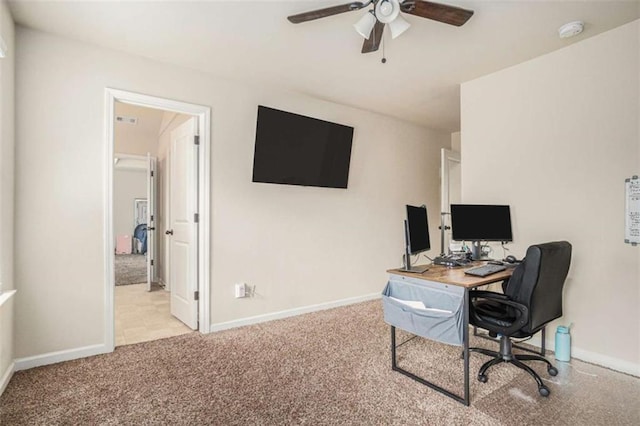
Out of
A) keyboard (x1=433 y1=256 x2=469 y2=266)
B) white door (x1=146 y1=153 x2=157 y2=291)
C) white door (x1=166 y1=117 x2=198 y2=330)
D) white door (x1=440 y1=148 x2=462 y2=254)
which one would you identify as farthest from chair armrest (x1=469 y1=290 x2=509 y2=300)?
white door (x1=146 y1=153 x2=157 y2=291)

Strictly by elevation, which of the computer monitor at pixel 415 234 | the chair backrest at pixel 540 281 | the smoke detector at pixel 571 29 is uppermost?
the smoke detector at pixel 571 29

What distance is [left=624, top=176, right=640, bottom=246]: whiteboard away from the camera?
2434 mm

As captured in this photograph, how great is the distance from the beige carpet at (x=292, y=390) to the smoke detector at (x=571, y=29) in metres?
2.45

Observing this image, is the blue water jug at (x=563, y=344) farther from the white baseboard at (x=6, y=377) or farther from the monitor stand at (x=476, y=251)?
the white baseboard at (x=6, y=377)

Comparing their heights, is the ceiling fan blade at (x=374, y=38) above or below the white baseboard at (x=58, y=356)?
above

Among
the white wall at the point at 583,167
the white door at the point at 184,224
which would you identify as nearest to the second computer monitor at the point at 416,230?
the white wall at the point at 583,167

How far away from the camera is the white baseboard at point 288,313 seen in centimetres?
334

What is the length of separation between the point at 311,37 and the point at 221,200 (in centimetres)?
167

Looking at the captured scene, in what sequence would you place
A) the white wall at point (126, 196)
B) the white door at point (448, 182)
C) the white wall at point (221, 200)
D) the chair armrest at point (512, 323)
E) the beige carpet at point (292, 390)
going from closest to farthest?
the beige carpet at point (292, 390) → the chair armrest at point (512, 323) → the white wall at point (221, 200) → the white door at point (448, 182) → the white wall at point (126, 196)

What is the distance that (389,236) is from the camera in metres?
4.74

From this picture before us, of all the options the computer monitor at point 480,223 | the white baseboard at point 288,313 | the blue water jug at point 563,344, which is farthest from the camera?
the white baseboard at point 288,313

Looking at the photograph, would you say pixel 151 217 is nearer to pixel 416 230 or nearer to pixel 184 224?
pixel 184 224

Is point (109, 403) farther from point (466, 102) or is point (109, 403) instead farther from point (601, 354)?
point (466, 102)

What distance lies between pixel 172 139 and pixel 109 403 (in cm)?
277
